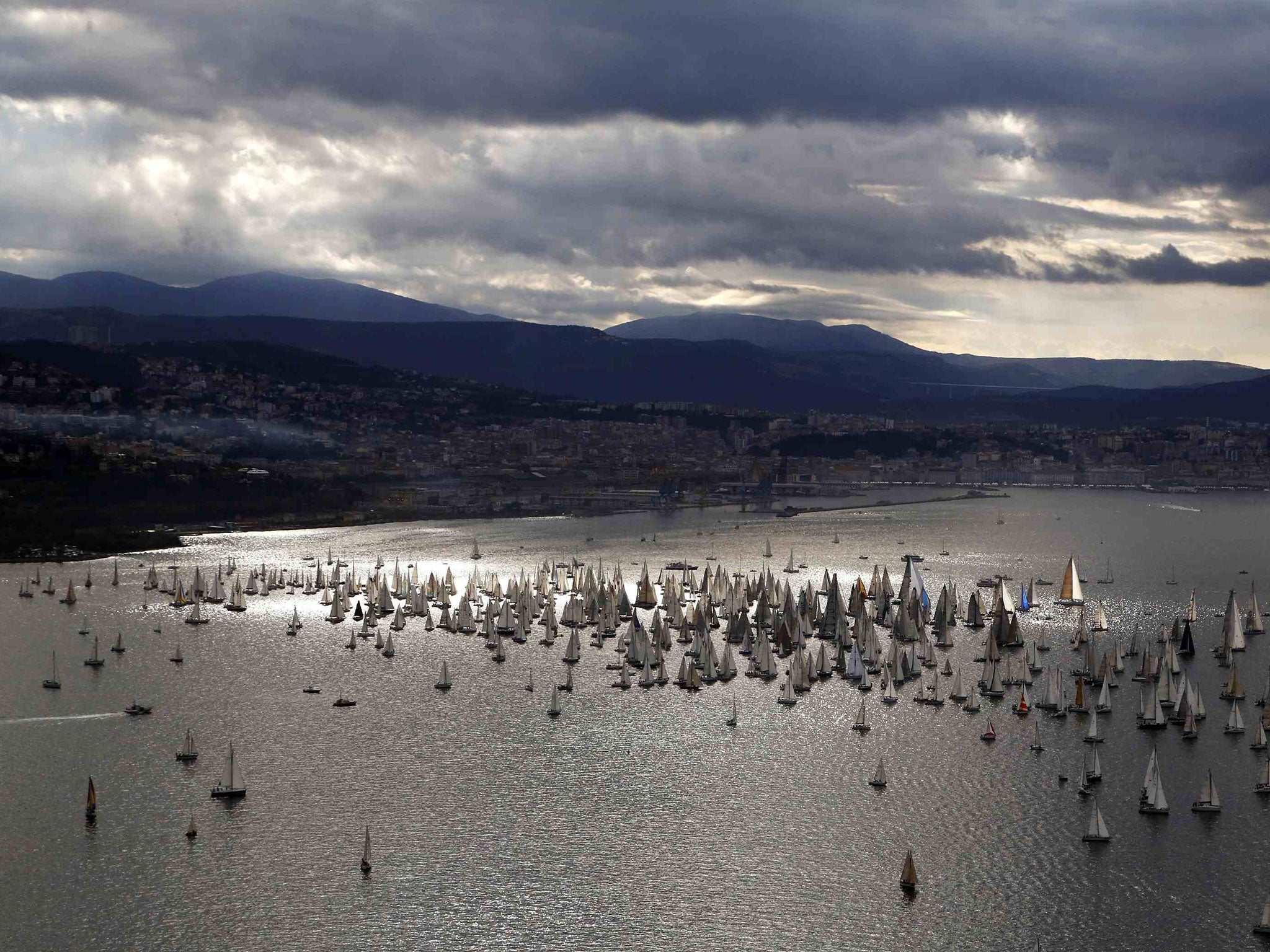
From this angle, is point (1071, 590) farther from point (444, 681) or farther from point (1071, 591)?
point (444, 681)

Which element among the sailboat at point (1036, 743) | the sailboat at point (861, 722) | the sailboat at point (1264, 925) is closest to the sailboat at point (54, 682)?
the sailboat at point (861, 722)

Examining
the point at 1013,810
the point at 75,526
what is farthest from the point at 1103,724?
the point at 75,526

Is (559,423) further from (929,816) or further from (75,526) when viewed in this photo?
(929,816)

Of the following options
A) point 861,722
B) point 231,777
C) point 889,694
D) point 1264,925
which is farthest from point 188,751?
point 1264,925

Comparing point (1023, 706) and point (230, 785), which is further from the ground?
point (1023, 706)

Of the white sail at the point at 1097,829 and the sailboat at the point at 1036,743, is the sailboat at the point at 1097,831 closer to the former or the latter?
the white sail at the point at 1097,829

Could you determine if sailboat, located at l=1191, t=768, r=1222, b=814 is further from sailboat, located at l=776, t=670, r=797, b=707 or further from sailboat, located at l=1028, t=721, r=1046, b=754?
sailboat, located at l=776, t=670, r=797, b=707
